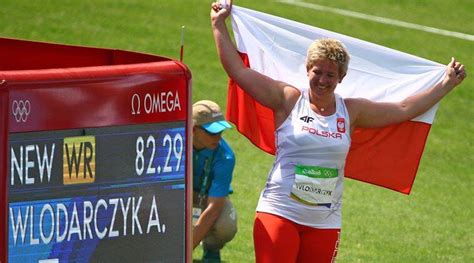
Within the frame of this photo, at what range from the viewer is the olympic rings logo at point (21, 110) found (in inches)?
215

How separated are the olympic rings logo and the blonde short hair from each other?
2.77 metres

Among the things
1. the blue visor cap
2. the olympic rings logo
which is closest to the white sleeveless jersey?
the blue visor cap

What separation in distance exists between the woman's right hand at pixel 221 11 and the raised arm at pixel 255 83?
0.28 feet

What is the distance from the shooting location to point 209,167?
10.3 m

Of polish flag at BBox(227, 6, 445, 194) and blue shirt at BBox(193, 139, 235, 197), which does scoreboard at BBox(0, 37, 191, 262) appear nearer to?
polish flag at BBox(227, 6, 445, 194)

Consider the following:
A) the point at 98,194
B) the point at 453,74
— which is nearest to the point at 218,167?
the point at 453,74

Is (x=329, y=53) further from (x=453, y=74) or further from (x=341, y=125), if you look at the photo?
(x=453, y=74)

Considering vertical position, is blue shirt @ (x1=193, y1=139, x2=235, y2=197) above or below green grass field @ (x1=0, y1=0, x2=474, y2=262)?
above

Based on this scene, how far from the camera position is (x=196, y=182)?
10.5 m

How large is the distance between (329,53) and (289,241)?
1.19 meters

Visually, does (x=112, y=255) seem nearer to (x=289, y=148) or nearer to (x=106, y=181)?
(x=106, y=181)

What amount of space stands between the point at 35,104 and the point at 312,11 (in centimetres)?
1624

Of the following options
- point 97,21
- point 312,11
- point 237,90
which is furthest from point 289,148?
point 312,11

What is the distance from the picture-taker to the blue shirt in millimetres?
10297
